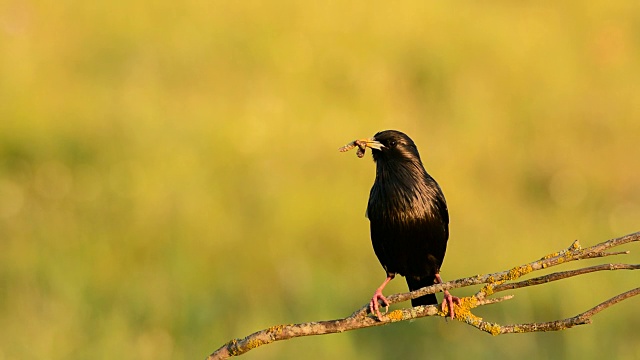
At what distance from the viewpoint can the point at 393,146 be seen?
491 cm

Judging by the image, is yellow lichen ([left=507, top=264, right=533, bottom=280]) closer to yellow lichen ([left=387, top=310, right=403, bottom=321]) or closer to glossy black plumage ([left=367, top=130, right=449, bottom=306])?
yellow lichen ([left=387, top=310, right=403, bottom=321])

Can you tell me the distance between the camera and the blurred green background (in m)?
8.06

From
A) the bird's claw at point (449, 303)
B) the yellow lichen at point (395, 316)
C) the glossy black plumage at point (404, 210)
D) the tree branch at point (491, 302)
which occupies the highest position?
the glossy black plumage at point (404, 210)

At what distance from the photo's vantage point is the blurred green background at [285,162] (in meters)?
8.06

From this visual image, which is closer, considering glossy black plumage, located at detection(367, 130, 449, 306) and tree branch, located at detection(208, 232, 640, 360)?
tree branch, located at detection(208, 232, 640, 360)

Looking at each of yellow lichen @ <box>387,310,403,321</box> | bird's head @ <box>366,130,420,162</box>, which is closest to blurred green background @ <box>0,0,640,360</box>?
bird's head @ <box>366,130,420,162</box>

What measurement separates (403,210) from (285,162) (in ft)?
18.8

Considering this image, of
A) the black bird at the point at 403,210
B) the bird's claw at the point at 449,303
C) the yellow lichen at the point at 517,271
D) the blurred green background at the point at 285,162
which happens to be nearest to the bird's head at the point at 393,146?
the black bird at the point at 403,210

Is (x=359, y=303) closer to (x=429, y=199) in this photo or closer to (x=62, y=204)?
(x=62, y=204)

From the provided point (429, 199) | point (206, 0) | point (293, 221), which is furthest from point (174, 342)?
point (206, 0)

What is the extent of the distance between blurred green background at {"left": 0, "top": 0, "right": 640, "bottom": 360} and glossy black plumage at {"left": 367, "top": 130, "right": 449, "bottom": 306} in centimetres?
256

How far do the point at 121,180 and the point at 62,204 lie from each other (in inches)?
20.8

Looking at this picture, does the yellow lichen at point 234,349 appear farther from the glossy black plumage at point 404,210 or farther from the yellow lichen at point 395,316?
the glossy black plumage at point 404,210

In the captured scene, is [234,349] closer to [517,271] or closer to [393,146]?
[517,271]
